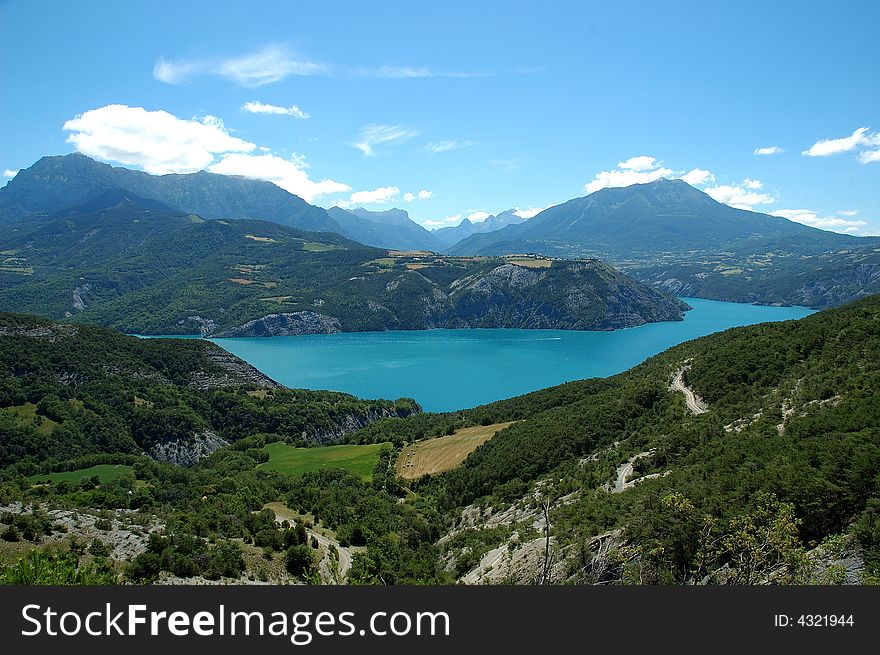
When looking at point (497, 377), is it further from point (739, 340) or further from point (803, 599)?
point (803, 599)

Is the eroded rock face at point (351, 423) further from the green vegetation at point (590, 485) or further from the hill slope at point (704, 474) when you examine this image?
the hill slope at point (704, 474)

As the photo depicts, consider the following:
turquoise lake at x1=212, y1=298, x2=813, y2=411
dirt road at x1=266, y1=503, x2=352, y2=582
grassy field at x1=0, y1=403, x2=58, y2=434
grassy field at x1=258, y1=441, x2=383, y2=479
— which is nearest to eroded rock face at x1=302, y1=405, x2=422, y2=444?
turquoise lake at x1=212, y1=298, x2=813, y2=411

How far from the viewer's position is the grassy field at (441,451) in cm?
4625

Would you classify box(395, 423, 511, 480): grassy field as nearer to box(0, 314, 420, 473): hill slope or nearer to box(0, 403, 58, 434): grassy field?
box(0, 314, 420, 473): hill slope

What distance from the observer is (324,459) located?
58.0m

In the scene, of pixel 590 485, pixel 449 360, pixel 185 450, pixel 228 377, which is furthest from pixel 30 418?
pixel 449 360

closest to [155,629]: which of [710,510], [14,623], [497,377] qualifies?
[14,623]

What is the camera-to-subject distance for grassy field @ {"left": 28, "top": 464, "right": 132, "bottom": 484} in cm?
4688

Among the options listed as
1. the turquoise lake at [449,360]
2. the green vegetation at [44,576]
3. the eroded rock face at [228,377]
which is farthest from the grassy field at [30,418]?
the green vegetation at [44,576]

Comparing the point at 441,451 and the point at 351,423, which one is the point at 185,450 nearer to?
the point at 351,423

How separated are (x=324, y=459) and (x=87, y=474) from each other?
22544 mm

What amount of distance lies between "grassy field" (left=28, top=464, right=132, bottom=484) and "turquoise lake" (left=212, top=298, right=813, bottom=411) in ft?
187

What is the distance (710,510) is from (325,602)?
13.1 metres

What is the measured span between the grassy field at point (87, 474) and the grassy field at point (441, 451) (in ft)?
88.6
